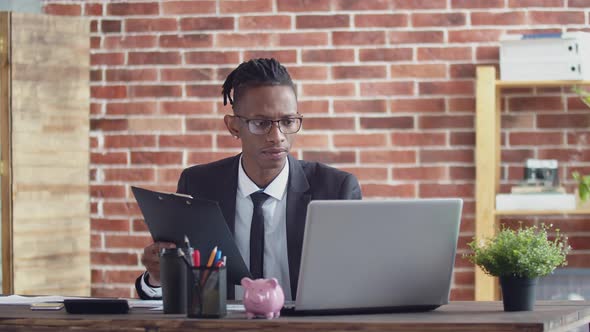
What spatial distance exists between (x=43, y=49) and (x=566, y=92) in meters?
2.12

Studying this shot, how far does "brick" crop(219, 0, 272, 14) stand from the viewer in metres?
4.04

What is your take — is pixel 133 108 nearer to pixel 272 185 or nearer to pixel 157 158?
pixel 157 158

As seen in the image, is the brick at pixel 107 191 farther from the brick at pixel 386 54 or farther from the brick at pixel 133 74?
the brick at pixel 386 54

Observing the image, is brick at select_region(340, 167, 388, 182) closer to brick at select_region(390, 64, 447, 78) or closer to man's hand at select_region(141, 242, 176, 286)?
brick at select_region(390, 64, 447, 78)

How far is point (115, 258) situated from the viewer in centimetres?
413

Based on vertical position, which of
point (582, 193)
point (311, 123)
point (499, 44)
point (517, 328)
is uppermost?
point (499, 44)

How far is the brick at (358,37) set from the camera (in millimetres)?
3969

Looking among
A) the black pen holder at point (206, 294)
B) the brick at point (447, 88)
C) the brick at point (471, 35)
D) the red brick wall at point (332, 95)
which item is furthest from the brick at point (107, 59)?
the black pen holder at point (206, 294)

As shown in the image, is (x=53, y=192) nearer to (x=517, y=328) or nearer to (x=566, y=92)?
(x=566, y=92)

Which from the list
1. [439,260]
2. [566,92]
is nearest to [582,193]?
[566,92]

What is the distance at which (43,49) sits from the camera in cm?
395

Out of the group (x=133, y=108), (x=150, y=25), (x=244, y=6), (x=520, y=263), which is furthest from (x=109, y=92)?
(x=520, y=263)

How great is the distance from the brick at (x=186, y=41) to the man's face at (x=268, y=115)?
1.48 meters

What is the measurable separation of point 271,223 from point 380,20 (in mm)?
1579
